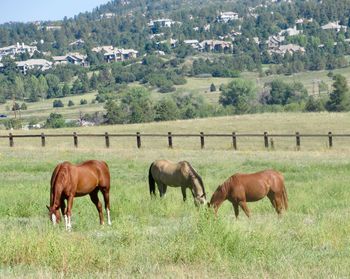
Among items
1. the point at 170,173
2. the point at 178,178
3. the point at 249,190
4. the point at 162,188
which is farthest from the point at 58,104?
the point at 249,190

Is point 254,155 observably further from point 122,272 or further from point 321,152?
point 122,272

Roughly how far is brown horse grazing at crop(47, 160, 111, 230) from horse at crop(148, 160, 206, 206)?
2712 millimetres

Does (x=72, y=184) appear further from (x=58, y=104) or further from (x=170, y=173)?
(x=58, y=104)

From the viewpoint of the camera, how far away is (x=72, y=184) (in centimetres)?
1422

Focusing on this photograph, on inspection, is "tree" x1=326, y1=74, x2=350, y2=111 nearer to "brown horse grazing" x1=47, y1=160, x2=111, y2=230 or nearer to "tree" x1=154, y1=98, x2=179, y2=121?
"tree" x1=154, y1=98, x2=179, y2=121

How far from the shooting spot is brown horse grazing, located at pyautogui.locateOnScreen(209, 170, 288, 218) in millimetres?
15477

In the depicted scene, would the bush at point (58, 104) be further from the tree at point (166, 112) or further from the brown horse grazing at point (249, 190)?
the brown horse grazing at point (249, 190)

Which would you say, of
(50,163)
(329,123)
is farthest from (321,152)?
(329,123)

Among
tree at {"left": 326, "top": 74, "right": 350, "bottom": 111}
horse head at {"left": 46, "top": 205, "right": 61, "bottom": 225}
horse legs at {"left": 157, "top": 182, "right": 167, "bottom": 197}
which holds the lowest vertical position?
tree at {"left": 326, "top": 74, "right": 350, "bottom": 111}

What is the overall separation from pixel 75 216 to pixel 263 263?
6230 mm

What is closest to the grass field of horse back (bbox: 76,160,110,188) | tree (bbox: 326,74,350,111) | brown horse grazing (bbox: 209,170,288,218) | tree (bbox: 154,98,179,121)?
brown horse grazing (bbox: 209,170,288,218)

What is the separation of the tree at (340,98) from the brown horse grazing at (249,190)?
82.3 metres

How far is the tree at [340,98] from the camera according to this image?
96.3 m

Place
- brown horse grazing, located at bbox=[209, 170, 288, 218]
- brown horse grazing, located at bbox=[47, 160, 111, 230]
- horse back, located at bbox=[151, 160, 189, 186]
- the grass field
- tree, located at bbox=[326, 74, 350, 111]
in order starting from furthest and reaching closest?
1. tree, located at bbox=[326, 74, 350, 111]
2. horse back, located at bbox=[151, 160, 189, 186]
3. brown horse grazing, located at bbox=[209, 170, 288, 218]
4. brown horse grazing, located at bbox=[47, 160, 111, 230]
5. the grass field
